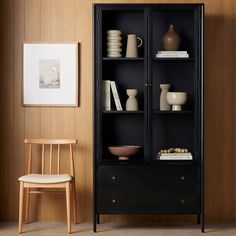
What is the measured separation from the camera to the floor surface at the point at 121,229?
443 cm

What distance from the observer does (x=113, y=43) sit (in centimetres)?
455

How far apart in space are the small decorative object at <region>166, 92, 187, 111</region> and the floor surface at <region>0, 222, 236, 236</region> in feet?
3.25

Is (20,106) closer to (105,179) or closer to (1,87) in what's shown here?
(1,87)

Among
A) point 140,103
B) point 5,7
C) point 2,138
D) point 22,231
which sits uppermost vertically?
point 5,7

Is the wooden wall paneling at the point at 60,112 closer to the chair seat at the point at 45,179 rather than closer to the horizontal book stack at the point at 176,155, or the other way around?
the chair seat at the point at 45,179

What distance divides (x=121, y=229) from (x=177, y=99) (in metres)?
1.16

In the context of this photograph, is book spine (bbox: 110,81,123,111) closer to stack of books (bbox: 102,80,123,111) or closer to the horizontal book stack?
stack of books (bbox: 102,80,123,111)

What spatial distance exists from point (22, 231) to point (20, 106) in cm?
109

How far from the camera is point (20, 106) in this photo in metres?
4.89

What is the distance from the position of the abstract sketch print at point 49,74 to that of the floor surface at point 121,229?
1190 mm

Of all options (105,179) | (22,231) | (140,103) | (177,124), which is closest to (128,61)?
(140,103)

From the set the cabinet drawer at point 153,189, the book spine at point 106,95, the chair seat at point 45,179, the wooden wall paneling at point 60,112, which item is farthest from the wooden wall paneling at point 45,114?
the cabinet drawer at point 153,189

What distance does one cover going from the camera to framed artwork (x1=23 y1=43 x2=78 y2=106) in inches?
191

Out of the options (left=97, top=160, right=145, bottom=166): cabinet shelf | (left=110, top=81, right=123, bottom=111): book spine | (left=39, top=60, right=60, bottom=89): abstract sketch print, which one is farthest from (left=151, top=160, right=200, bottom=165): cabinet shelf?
(left=39, top=60, right=60, bottom=89): abstract sketch print
